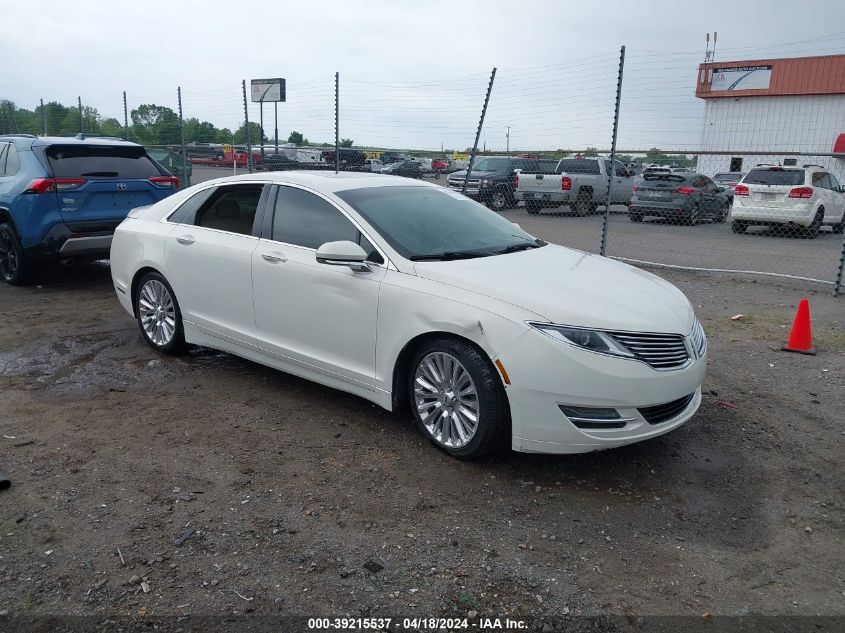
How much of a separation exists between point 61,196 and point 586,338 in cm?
676

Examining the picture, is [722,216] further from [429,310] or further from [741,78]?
[741,78]

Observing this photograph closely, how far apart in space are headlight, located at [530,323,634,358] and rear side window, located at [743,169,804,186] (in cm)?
1380

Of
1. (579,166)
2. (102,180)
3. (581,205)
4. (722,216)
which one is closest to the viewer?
(102,180)

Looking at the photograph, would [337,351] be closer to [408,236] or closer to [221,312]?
[408,236]

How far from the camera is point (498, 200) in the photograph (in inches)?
749

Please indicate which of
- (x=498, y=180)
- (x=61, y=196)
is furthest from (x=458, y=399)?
(x=498, y=180)

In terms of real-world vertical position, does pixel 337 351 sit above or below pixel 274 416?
above

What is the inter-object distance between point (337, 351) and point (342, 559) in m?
1.63

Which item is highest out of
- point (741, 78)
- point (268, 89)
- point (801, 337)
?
point (741, 78)

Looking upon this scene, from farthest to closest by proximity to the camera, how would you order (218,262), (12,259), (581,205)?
(581,205) → (12,259) → (218,262)

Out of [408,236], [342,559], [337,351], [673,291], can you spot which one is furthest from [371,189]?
[342,559]

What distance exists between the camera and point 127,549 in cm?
314

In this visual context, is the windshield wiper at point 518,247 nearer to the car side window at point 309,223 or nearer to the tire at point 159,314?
the car side window at point 309,223

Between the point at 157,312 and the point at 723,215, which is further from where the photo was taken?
the point at 723,215
